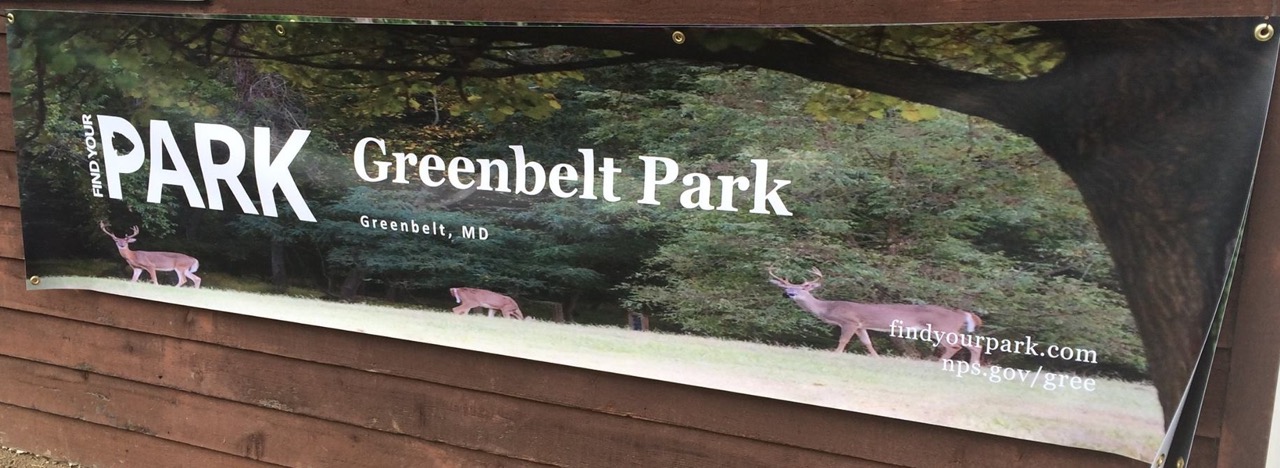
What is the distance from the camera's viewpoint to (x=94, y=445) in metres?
2.76

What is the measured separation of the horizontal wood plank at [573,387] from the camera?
184 centimetres

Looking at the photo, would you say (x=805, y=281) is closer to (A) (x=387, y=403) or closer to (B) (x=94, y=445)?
(A) (x=387, y=403)

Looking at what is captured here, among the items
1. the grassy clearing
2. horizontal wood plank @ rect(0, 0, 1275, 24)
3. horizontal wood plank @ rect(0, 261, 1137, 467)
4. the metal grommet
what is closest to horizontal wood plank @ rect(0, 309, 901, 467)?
horizontal wood plank @ rect(0, 261, 1137, 467)

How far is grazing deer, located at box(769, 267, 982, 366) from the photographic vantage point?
5.52 ft

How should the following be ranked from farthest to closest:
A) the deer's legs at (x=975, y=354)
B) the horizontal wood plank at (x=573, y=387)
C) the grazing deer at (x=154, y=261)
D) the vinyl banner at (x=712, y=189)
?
1. the grazing deer at (x=154, y=261)
2. the horizontal wood plank at (x=573, y=387)
3. the deer's legs at (x=975, y=354)
4. the vinyl banner at (x=712, y=189)

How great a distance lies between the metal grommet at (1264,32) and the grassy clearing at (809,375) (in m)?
0.58

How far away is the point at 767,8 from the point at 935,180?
0.45 m

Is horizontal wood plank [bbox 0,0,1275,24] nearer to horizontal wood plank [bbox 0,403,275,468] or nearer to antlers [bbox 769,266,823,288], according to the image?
antlers [bbox 769,266,823,288]

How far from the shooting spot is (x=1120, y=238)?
1.56 meters

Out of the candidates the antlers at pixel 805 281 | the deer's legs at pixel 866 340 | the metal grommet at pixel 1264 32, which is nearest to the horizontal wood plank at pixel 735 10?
the metal grommet at pixel 1264 32

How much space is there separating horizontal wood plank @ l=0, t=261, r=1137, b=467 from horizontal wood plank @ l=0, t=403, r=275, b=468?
34cm

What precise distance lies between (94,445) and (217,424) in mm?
494

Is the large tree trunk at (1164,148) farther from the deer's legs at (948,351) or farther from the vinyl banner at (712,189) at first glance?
the deer's legs at (948,351)

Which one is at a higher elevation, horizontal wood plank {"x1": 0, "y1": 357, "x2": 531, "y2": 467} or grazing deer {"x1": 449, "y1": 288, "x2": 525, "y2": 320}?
grazing deer {"x1": 449, "y1": 288, "x2": 525, "y2": 320}
